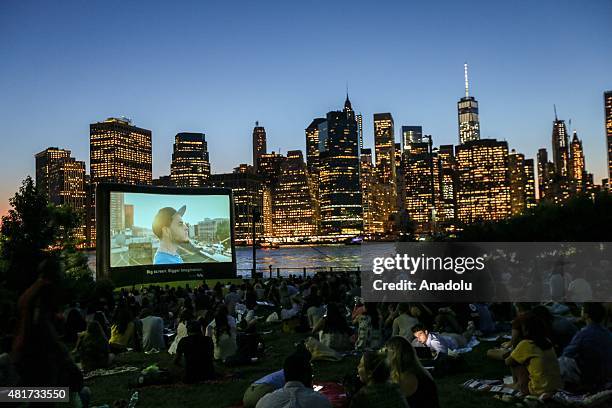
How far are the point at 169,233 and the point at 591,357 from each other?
2397 cm

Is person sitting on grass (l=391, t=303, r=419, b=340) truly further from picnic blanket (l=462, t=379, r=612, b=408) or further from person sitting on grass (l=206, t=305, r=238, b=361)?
person sitting on grass (l=206, t=305, r=238, b=361)

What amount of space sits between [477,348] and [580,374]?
3.25 meters

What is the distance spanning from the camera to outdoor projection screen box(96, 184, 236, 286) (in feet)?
84.7

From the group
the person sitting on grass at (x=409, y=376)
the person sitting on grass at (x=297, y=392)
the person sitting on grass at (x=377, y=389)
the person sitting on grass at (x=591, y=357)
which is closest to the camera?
the person sitting on grass at (x=377, y=389)

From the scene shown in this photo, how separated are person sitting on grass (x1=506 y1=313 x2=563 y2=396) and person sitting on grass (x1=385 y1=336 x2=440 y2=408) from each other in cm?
213

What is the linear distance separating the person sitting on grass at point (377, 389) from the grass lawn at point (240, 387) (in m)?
2.43

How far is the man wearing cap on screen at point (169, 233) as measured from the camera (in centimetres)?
2762

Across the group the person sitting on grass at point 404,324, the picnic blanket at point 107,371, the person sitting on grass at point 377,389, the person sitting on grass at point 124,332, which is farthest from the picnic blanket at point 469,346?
the person sitting on grass at point 124,332

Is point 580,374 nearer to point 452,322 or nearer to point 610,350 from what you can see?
point 610,350

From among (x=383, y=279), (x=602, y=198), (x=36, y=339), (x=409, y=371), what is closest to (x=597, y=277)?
(x=383, y=279)

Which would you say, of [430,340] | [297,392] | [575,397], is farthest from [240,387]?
[575,397]

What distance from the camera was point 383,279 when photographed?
13445 mm

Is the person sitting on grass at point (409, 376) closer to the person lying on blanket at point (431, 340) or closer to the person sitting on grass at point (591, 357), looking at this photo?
the person sitting on grass at point (591, 357)

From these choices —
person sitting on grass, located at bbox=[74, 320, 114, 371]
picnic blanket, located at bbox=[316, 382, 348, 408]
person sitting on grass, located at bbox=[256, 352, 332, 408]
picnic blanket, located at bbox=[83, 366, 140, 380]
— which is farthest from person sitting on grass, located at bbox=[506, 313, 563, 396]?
person sitting on grass, located at bbox=[74, 320, 114, 371]
